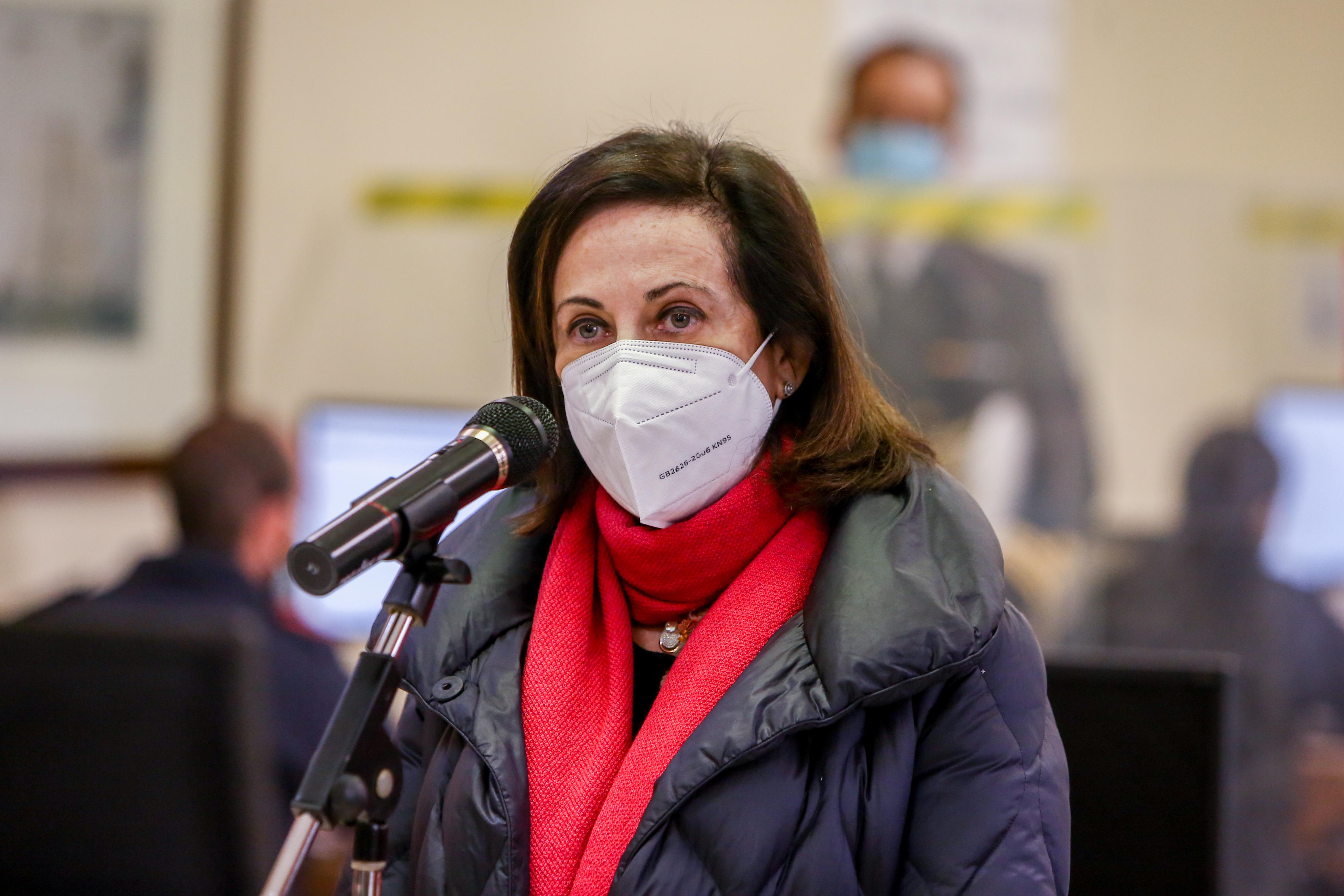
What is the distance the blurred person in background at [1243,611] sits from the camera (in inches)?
122

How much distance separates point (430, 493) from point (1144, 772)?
1224mm

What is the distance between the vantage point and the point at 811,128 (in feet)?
13.0

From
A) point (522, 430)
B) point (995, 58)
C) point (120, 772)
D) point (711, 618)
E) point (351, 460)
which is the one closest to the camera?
point (522, 430)

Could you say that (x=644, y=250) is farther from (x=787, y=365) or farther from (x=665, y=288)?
(x=787, y=365)

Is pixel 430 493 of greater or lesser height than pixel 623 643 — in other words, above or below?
above

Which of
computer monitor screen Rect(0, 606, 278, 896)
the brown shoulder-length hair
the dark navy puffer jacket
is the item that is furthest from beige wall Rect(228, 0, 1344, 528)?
the dark navy puffer jacket

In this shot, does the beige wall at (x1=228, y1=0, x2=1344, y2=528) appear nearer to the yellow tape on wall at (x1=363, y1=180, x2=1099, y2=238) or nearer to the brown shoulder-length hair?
the yellow tape on wall at (x1=363, y1=180, x2=1099, y2=238)

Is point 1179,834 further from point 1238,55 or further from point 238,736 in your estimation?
point 1238,55

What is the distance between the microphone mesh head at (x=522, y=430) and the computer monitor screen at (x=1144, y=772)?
998 millimetres

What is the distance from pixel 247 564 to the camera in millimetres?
2643

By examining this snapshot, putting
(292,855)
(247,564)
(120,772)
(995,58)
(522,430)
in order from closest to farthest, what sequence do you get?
(292,855)
(522,430)
(120,772)
(247,564)
(995,58)

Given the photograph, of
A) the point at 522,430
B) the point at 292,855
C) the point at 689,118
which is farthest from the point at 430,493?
the point at 689,118

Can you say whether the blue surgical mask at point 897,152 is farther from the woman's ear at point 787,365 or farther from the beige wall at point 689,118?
the woman's ear at point 787,365

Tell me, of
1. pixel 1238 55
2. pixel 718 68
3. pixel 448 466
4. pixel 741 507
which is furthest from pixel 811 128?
pixel 448 466
